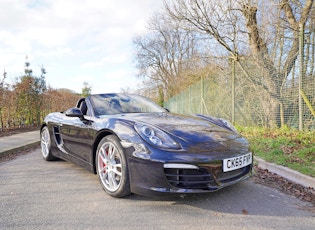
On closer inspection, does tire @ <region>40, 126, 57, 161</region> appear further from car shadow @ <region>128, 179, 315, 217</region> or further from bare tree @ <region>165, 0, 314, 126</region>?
bare tree @ <region>165, 0, 314, 126</region>

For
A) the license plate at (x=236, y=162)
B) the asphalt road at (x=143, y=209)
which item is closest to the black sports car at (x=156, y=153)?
the license plate at (x=236, y=162)

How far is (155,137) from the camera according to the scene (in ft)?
8.01

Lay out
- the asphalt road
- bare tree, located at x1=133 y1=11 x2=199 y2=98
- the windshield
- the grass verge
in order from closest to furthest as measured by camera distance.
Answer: the asphalt road → the windshield → the grass verge → bare tree, located at x1=133 y1=11 x2=199 y2=98

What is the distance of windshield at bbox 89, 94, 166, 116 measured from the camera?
11.2 feet

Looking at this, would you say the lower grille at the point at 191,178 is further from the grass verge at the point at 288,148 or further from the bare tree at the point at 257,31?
the bare tree at the point at 257,31

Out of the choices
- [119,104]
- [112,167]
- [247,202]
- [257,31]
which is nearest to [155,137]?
[112,167]

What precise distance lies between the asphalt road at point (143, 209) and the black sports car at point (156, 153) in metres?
0.21

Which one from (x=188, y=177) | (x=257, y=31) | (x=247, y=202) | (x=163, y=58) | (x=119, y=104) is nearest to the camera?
(x=188, y=177)

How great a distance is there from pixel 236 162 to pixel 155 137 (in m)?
0.85

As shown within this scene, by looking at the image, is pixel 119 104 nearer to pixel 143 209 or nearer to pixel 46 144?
pixel 143 209

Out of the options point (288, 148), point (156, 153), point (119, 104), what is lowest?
point (288, 148)

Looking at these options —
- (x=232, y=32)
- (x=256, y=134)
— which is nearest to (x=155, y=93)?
(x=232, y=32)

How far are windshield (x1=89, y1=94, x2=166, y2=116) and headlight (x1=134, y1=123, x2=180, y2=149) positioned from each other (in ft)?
3.04

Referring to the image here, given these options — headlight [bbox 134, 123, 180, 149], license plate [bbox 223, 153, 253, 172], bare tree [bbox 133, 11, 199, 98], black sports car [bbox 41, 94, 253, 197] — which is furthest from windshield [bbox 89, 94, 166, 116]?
bare tree [bbox 133, 11, 199, 98]
